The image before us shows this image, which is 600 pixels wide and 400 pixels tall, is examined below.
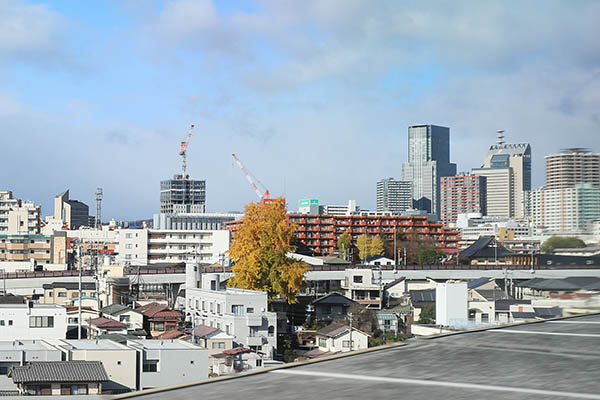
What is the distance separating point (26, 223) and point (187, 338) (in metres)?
60.6

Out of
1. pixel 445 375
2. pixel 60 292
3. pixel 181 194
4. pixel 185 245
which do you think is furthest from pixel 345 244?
pixel 181 194

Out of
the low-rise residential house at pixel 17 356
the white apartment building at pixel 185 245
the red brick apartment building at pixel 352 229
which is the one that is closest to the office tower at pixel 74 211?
the red brick apartment building at pixel 352 229

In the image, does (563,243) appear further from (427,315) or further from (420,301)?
(420,301)

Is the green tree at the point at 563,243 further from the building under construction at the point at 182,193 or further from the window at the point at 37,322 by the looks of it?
the building under construction at the point at 182,193

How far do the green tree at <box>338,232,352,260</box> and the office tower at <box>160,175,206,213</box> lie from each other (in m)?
94.9

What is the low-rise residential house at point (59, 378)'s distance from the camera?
14852 mm

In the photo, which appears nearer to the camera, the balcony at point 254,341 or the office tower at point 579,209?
the office tower at point 579,209

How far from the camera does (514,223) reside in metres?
143

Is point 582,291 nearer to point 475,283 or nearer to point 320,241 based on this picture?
point 475,283

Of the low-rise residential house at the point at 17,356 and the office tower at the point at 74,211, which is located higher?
the office tower at the point at 74,211

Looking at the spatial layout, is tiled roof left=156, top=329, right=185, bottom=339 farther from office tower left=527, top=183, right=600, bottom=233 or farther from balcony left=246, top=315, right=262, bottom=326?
office tower left=527, top=183, right=600, bottom=233

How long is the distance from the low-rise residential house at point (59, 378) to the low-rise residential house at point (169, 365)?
1.89 metres

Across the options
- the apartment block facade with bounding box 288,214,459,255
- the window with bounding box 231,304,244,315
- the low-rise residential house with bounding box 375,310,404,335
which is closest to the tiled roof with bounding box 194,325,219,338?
the window with bounding box 231,304,244,315

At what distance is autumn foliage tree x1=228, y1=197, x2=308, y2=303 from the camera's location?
29.9 meters
